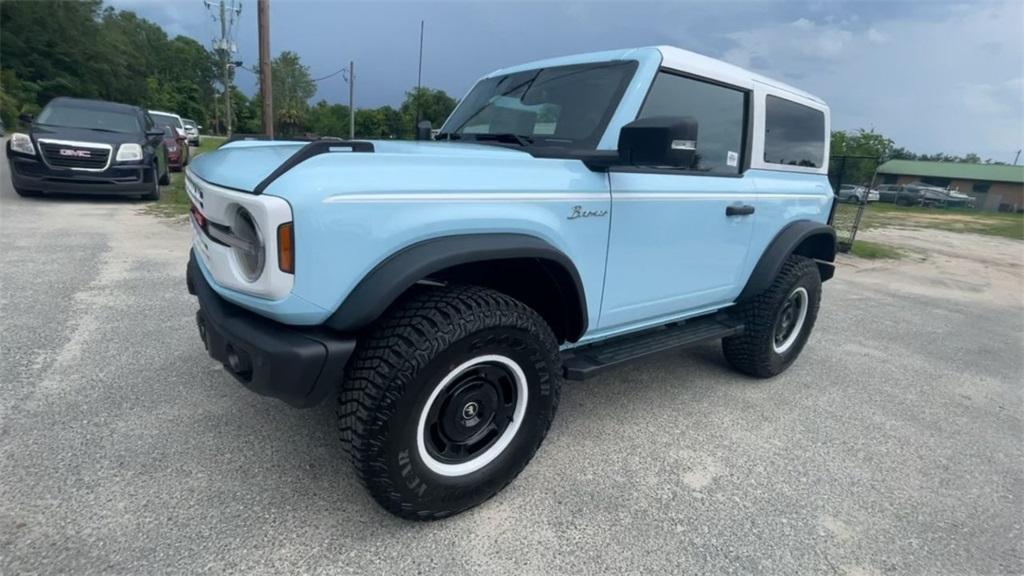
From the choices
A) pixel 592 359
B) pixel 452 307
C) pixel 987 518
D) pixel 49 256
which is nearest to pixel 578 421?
pixel 592 359

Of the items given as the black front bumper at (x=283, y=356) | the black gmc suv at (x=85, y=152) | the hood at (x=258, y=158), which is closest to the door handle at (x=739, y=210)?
the hood at (x=258, y=158)

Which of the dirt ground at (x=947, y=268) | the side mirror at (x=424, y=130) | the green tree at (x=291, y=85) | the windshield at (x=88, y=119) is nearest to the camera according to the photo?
the side mirror at (x=424, y=130)

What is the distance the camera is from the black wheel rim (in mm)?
2213

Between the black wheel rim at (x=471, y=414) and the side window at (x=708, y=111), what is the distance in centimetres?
149

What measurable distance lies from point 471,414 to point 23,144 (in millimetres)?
9675

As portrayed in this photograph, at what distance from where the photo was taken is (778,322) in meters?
3.88

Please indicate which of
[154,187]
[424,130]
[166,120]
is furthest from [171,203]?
[424,130]

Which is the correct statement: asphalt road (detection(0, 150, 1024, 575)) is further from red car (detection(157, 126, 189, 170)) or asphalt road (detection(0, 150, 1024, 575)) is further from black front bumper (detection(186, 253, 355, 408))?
red car (detection(157, 126, 189, 170))

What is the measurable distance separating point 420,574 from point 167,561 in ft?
2.78

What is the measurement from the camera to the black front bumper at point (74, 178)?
8477 millimetres

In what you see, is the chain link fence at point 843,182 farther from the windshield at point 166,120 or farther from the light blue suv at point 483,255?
the windshield at point 166,120

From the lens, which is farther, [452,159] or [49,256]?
[49,256]

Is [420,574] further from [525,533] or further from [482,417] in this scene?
[482,417]

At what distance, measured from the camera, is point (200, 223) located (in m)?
2.40
